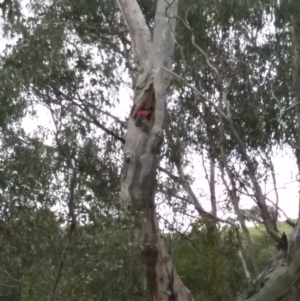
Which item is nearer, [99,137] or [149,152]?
[149,152]

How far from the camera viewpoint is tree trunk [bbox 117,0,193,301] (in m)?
4.61

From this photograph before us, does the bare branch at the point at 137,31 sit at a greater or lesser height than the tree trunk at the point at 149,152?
greater

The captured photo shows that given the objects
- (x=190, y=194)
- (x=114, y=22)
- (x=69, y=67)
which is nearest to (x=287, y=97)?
(x=190, y=194)

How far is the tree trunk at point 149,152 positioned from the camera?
4605mm

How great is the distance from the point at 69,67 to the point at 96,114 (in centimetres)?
78

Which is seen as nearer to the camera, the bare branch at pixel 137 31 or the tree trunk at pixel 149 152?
the tree trunk at pixel 149 152

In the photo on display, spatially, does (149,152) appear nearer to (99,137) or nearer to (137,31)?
(137,31)

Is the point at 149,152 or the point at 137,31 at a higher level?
the point at 137,31

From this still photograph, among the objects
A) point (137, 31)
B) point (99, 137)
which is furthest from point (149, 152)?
point (99, 137)

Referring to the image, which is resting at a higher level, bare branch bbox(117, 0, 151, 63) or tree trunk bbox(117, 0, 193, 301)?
bare branch bbox(117, 0, 151, 63)

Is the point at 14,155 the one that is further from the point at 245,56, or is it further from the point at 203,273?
the point at 245,56

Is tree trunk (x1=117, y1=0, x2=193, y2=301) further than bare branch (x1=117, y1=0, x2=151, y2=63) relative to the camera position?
No

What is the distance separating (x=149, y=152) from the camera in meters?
4.76

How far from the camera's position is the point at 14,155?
5.70 m
